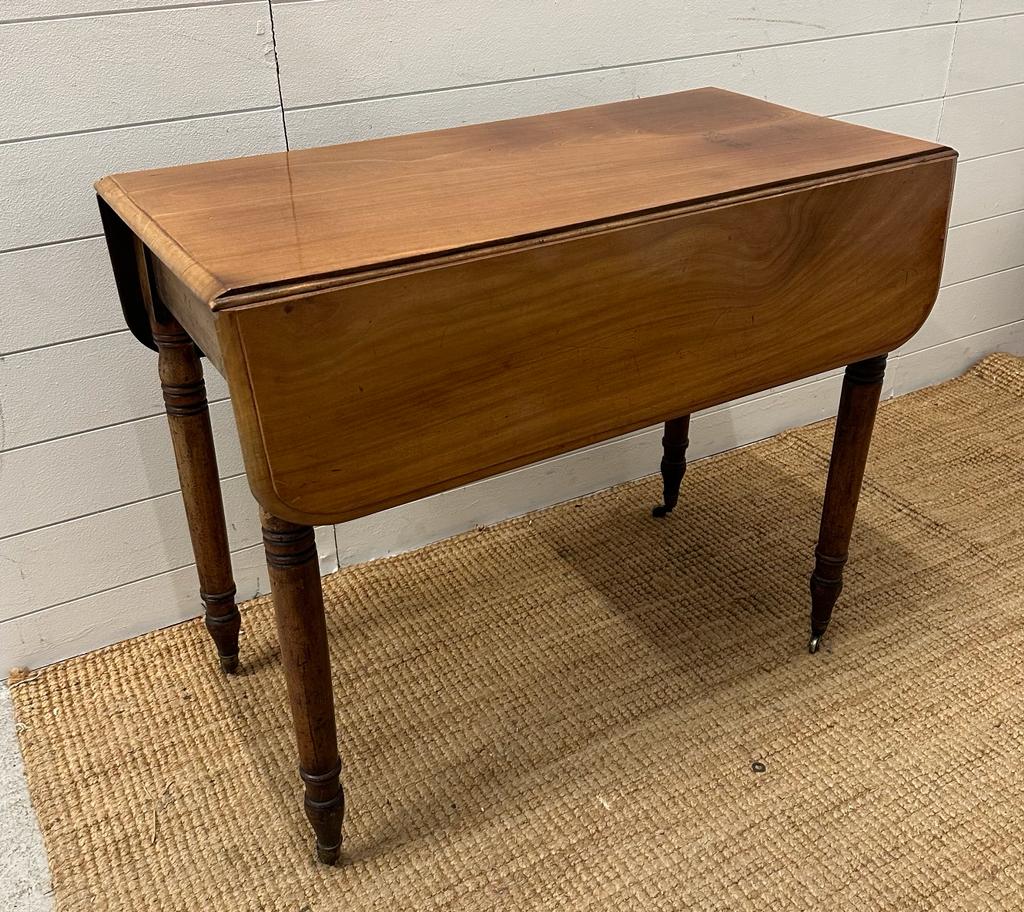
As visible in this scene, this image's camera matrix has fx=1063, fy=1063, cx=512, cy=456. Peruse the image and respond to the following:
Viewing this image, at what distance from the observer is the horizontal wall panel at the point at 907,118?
74.8 inches

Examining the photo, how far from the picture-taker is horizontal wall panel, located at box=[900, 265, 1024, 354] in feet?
7.21

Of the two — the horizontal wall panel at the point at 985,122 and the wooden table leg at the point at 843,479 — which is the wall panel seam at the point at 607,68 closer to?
the horizontal wall panel at the point at 985,122

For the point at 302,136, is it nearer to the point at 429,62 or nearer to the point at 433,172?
the point at 429,62

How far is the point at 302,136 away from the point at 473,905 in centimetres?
99

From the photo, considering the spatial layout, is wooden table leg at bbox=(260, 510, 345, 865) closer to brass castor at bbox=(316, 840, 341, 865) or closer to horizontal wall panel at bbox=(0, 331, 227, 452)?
brass castor at bbox=(316, 840, 341, 865)

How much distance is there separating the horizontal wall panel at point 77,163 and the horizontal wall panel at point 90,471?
281 mm

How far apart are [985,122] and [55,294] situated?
1.70 metres

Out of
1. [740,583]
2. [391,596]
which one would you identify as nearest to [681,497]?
[740,583]

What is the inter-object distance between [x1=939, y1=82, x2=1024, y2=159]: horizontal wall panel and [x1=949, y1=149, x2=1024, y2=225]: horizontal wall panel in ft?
0.07

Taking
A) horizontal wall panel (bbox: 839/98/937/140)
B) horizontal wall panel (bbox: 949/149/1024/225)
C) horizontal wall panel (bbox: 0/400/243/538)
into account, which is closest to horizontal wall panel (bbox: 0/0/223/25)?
horizontal wall panel (bbox: 0/400/243/538)

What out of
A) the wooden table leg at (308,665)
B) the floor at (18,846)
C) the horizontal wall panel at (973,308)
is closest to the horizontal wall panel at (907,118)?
the horizontal wall panel at (973,308)

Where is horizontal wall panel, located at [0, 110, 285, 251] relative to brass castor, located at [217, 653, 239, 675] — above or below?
above

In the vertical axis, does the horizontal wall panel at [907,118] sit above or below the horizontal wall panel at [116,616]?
above

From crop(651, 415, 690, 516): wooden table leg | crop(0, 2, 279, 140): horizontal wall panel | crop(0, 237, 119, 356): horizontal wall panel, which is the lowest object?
crop(651, 415, 690, 516): wooden table leg
